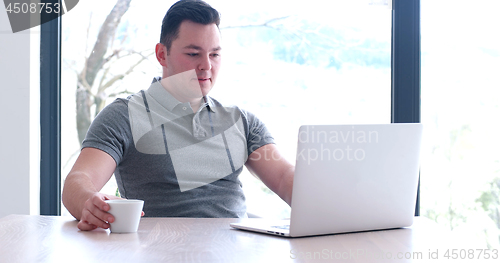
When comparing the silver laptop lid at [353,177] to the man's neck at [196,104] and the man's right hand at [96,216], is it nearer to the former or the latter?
the man's right hand at [96,216]

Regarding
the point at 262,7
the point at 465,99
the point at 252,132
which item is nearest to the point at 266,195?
the point at 252,132

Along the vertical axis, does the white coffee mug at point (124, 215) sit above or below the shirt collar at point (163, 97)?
below

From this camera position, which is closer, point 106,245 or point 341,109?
point 106,245

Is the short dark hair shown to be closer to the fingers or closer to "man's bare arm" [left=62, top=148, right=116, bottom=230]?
"man's bare arm" [left=62, top=148, right=116, bottom=230]

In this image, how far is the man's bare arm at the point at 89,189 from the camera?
3.33 feet

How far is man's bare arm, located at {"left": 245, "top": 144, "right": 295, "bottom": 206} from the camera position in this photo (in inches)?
63.9

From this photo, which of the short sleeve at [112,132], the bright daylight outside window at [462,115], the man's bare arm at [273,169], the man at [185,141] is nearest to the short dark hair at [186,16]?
the man at [185,141]

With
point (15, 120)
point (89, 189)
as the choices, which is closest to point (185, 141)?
point (89, 189)

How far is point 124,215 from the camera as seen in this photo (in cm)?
99

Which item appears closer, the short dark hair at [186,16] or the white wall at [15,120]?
the short dark hair at [186,16]

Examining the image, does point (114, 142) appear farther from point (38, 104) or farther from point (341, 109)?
point (341, 109)

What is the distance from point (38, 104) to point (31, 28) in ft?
1.18

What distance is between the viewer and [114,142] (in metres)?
1.52

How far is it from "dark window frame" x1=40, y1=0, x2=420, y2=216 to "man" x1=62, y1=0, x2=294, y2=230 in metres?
0.65
